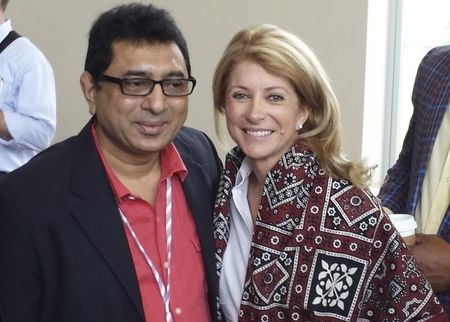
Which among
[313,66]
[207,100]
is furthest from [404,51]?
[313,66]

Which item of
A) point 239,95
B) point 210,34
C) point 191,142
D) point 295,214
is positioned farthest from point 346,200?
point 210,34

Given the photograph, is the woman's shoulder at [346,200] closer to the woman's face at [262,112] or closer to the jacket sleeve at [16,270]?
the woman's face at [262,112]

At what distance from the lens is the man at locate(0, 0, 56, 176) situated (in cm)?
321

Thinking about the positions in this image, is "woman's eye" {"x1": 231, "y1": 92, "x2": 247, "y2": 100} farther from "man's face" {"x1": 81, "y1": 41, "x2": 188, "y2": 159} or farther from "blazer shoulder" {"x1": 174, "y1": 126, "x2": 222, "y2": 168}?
"blazer shoulder" {"x1": 174, "y1": 126, "x2": 222, "y2": 168}

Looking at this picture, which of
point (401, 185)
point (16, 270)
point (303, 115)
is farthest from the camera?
point (401, 185)

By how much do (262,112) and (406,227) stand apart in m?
0.45

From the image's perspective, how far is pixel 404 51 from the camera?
4297mm

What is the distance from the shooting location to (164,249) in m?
1.93

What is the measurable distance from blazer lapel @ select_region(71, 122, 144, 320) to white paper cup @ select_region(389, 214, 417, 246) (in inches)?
25.3

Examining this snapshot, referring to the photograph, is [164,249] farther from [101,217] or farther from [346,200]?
[346,200]

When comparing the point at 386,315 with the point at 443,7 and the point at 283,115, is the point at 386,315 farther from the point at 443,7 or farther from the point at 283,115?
the point at 443,7

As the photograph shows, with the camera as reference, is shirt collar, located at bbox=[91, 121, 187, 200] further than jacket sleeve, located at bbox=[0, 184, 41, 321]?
Yes

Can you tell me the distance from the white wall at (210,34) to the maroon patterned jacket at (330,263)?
7.56 feet

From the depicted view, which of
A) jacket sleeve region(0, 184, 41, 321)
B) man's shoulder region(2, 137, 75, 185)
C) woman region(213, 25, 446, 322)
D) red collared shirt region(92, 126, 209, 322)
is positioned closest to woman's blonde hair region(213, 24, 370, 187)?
woman region(213, 25, 446, 322)
